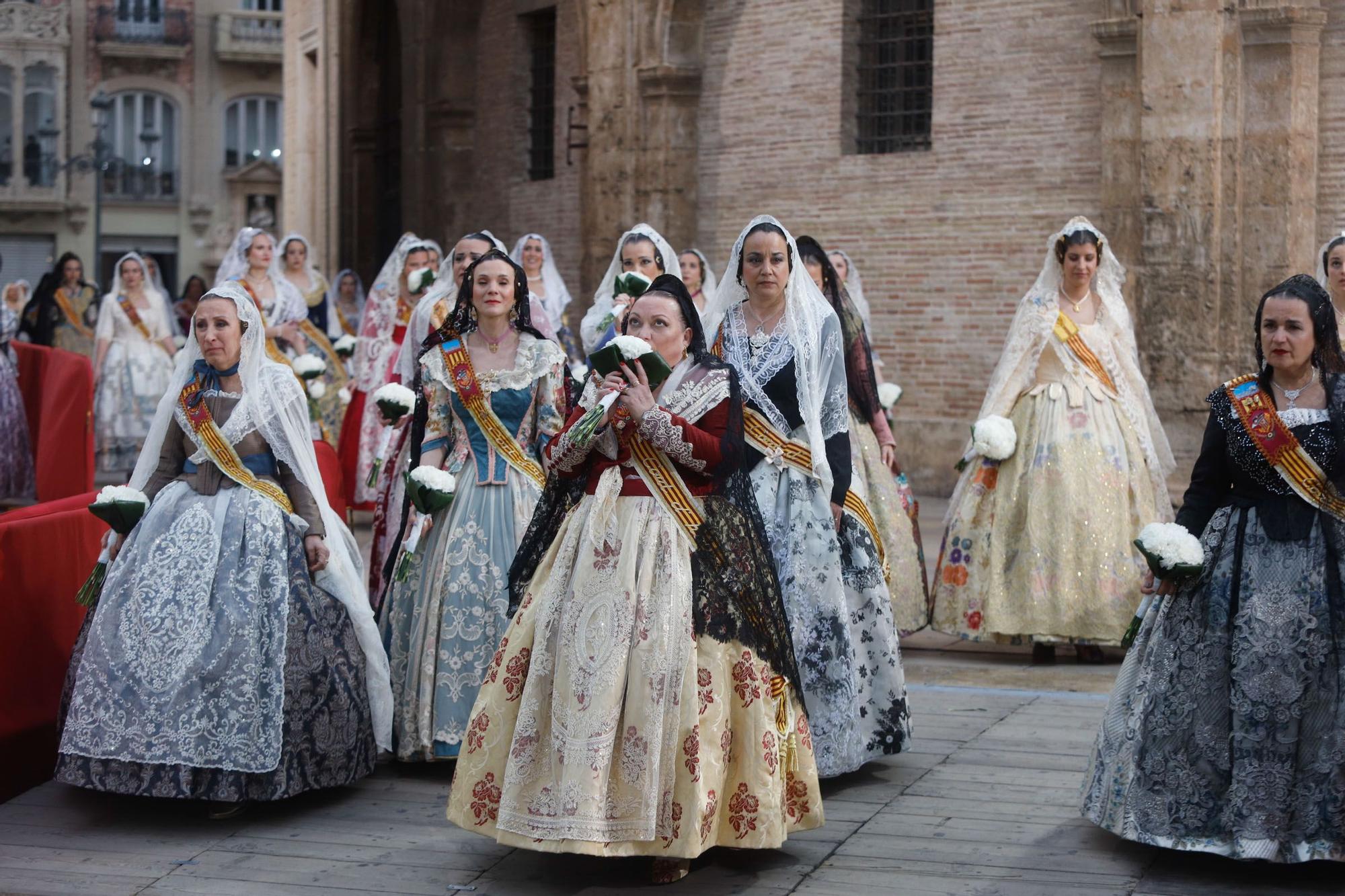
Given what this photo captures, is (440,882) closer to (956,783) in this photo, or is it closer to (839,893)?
(839,893)

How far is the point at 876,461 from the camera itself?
834cm

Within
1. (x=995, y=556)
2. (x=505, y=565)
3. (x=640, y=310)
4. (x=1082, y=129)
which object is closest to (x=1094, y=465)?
(x=995, y=556)

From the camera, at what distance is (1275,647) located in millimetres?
5121

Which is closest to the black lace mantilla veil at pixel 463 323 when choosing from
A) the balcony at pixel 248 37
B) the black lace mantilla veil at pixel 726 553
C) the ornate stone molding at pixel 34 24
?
the black lace mantilla veil at pixel 726 553

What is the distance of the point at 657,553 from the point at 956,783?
1880 millimetres

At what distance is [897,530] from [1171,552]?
3.29 meters

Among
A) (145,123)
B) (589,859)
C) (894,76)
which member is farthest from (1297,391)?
(145,123)

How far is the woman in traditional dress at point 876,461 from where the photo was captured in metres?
7.89

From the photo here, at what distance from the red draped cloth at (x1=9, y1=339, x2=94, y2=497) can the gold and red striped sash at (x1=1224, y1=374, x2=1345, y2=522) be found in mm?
9213

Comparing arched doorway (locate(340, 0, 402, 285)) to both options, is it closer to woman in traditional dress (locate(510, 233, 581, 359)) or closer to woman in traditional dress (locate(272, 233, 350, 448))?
woman in traditional dress (locate(272, 233, 350, 448))

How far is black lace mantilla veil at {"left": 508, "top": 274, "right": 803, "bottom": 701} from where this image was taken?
5035 mm

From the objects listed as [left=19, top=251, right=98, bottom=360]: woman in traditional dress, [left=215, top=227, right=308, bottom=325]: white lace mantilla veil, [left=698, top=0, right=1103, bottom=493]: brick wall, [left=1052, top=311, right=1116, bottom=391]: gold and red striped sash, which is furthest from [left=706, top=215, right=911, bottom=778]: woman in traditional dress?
[left=19, top=251, right=98, bottom=360]: woman in traditional dress

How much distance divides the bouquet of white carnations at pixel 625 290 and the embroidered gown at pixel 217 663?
2253mm

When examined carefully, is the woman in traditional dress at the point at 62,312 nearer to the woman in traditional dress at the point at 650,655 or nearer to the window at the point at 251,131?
the woman in traditional dress at the point at 650,655
